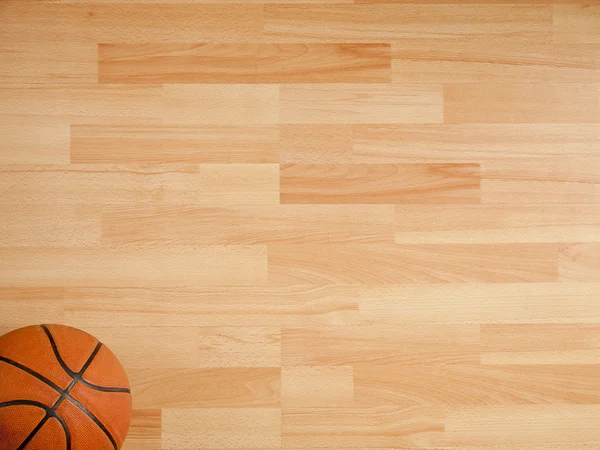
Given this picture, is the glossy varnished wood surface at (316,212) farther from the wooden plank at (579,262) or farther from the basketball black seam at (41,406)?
the basketball black seam at (41,406)

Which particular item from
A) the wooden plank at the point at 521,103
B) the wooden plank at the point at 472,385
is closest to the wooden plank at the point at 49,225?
the wooden plank at the point at 472,385

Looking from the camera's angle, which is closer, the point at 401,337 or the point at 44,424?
the point at 44,424

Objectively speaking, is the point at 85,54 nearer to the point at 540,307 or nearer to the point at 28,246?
the point at 28,246

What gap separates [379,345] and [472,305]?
30 cm

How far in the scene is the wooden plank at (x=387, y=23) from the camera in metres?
1.69

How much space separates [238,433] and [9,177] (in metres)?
1.02

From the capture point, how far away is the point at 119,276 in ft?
5.38

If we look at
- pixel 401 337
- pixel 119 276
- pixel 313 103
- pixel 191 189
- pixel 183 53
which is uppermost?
pixel 183 53

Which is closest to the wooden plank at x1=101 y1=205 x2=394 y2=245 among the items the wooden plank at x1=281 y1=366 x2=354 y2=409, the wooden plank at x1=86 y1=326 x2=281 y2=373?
the wooden plank at x1=86 y1=326 x2=281 y2=373

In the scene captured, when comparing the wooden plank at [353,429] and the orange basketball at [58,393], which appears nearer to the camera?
the orange basketball at [58,393]

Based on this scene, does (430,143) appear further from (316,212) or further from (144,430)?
(144,430)

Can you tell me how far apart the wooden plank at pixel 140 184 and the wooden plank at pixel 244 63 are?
10.8 inches

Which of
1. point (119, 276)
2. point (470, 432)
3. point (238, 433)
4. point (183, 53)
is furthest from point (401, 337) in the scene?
point (183, 53)

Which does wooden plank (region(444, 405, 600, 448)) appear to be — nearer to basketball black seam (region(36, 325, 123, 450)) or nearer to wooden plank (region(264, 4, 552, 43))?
basketball black seam (region(36, 325, 123, 450))
